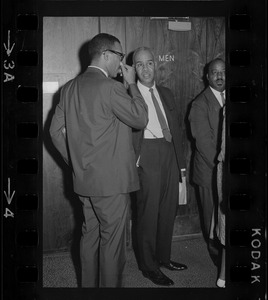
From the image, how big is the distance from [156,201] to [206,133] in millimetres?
378

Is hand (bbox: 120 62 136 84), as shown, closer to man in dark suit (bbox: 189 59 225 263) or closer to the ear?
the ear

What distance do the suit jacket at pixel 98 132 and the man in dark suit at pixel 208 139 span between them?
0.86 feet

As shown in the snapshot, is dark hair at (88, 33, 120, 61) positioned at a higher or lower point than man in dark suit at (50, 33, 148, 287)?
higher

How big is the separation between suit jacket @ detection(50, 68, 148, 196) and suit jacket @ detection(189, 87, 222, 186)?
0.25 metres

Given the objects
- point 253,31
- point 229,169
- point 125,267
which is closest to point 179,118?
point 229,169

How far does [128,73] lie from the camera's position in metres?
2.13

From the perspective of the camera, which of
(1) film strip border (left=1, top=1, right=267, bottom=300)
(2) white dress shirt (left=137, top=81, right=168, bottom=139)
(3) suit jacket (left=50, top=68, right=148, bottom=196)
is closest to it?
(1) film strip border (left=1, top=1, right=267, bottom=300)

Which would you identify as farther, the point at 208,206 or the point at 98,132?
the point at 208,206

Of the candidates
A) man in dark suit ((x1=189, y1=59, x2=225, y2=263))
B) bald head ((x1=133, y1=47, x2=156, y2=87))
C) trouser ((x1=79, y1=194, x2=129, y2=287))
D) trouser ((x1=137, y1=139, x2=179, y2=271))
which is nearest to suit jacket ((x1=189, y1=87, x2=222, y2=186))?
man in dark suit ((x1=189, y1=59, x2=225, y2=263))

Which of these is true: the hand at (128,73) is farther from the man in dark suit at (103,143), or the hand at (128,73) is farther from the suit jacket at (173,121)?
the suit jacket at (173,121)

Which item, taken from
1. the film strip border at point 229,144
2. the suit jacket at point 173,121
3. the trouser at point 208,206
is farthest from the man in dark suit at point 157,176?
the film strip border at point 229,144

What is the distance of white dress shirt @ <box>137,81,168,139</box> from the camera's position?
86.5 inches

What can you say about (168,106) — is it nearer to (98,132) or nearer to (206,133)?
(206,133)

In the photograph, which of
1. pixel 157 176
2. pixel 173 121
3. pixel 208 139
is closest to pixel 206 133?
pixel 208 139
